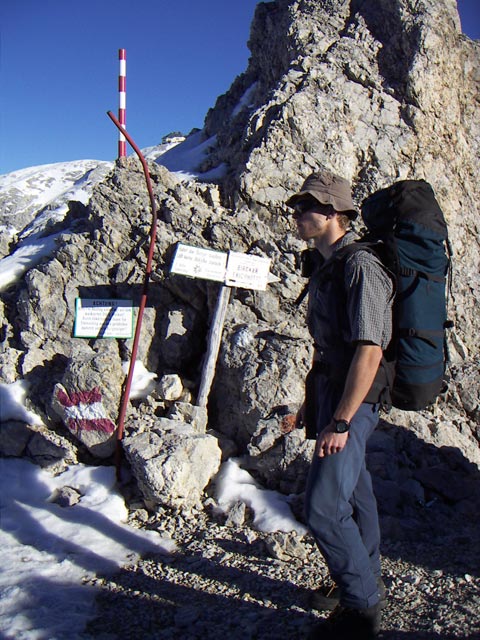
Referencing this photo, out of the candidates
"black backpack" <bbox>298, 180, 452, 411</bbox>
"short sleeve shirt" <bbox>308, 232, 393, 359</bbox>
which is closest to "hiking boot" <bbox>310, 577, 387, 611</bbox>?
"black backpack" <bbox>298, 180, 452, 411</bbox>

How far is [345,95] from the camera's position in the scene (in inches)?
371

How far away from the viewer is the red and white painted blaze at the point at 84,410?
21.6ft

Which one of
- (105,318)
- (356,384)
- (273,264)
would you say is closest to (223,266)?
(273,264)

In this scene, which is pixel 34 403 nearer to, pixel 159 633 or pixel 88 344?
pixel 88 344

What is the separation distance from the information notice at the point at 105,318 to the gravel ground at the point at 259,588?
2980 mm

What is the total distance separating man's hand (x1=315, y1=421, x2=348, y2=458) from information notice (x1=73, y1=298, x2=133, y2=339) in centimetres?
479

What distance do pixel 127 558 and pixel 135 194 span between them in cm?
565

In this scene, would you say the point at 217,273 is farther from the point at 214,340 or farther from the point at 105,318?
the point at 105,318

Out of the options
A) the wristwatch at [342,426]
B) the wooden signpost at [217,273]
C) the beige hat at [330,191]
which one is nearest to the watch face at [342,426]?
the wristwatch at [342,426]

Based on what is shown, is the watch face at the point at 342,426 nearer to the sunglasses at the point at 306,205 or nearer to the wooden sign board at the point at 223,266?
the sunglasses at the point at 306,205

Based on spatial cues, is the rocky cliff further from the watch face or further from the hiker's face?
the hiker's face

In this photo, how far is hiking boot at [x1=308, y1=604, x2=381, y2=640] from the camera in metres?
3.21

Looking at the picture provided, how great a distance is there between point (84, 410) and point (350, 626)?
4285mm

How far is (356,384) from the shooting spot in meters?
3.04
